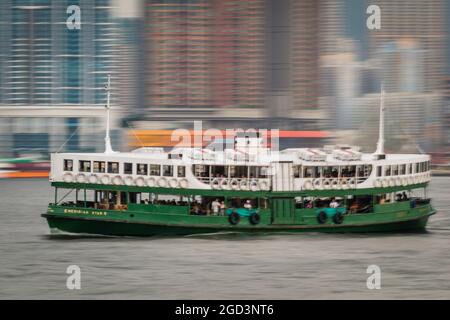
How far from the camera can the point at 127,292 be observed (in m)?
35.2

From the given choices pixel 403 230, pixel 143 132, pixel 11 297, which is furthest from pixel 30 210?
pixel 143 132

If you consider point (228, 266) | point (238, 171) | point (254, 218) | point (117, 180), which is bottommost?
point (228, 266)

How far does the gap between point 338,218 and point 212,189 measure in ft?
20.0

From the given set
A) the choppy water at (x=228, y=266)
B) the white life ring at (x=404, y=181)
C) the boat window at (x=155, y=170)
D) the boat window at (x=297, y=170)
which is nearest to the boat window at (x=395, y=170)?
the white life ring at (x=404, y=181)

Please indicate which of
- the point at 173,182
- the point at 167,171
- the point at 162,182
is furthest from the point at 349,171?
the point at 162,182

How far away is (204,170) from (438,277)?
12.5m

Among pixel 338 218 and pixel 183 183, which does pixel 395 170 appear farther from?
pixel 183 183

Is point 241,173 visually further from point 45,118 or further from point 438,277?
point 45,118

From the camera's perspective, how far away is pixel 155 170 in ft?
152

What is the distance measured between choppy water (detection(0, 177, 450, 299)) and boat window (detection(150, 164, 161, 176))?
3014mm

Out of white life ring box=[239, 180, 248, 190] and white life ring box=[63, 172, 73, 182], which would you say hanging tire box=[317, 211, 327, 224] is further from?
white life ring box=[63, 172, 73, 182]

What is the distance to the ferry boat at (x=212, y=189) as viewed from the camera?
46.2 m

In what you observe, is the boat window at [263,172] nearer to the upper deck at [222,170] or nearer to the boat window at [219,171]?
the upper deck at [222,170]

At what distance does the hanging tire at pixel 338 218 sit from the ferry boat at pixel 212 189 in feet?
0.15
